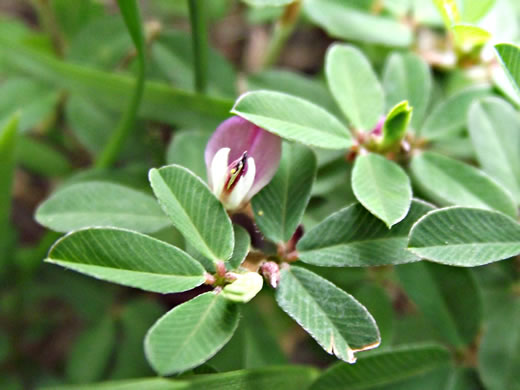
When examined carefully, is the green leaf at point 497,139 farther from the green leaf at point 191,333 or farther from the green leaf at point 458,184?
the green leaf at point 191,333

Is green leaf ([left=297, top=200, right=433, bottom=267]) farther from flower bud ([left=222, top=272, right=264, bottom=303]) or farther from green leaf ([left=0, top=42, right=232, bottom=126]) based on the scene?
green leaf ([left=0, top=42, right=232, bottom=126])

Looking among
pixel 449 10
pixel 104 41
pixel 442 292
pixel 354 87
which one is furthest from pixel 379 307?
pixel 104 41

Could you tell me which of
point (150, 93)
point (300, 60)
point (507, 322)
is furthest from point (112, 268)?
point (300, 60)

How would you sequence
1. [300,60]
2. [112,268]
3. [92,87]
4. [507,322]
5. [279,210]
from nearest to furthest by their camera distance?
1. [112,268]
2. [279,210]
3. [507,322]
4. [92,87]
5. [300,60]

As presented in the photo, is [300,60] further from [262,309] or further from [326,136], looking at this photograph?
[326,136]

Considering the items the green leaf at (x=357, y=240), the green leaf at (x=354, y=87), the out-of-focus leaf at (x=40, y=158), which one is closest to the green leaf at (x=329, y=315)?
the green leaf at (x=357, y=240)
